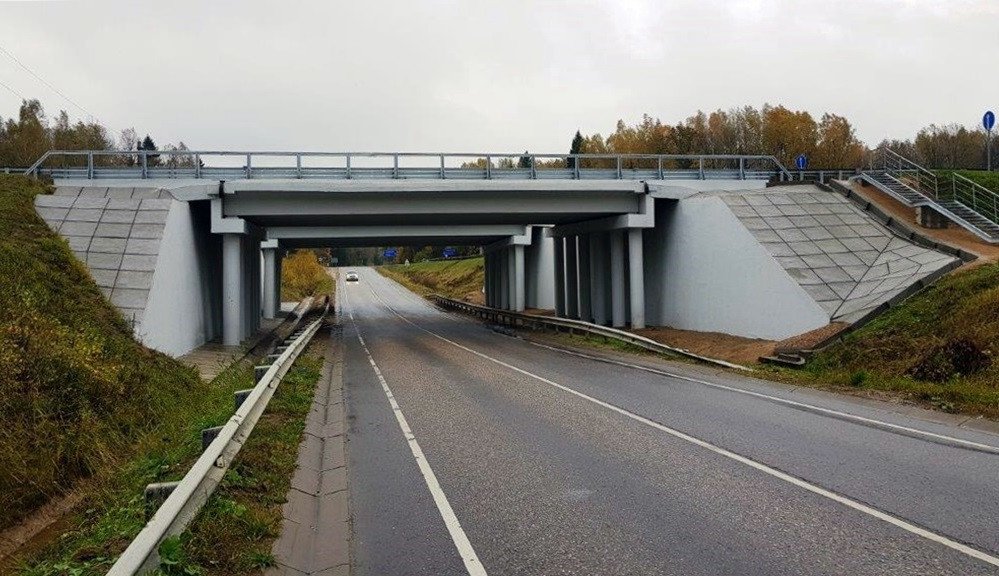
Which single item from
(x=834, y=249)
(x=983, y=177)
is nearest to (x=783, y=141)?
(x=983, y=177)

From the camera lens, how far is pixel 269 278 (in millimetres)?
48312

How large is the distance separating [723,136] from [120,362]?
97604 mm

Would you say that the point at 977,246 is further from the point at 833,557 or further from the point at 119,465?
the point at 119,465

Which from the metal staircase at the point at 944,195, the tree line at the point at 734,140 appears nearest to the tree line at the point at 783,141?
the tree line at the point at 734,140

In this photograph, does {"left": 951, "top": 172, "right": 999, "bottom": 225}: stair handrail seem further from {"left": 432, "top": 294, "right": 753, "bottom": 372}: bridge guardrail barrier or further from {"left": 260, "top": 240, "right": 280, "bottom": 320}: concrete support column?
{"left": 260, "top": 240, "right": 280, "bottom": 320}: concrete support column

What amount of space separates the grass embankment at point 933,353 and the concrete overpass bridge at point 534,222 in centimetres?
231

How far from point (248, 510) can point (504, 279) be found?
47.2m

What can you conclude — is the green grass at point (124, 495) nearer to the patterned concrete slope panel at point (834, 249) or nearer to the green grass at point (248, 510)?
the green grass at point (248, 510)

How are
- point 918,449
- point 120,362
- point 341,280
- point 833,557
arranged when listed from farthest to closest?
point 341,280, point 120,362, point 918,449, point 833,557

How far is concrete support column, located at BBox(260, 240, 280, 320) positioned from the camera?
157ft

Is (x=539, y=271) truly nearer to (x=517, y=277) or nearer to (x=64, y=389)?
(x=517, y=277)

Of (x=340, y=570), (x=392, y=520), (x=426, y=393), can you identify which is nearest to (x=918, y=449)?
(x=392, y=520)

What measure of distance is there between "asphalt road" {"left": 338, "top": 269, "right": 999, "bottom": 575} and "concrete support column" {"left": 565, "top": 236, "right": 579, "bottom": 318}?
82.1ft

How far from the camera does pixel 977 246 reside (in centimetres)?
2220
